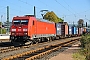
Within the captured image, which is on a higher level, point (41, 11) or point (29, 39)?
point (41, 11)

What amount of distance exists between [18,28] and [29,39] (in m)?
1.83

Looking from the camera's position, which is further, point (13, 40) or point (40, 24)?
point (40, 24)

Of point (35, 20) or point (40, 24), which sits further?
point (40, 24)

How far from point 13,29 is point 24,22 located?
58.2 inches

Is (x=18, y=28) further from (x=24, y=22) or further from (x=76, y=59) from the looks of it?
(x=76, y=59)

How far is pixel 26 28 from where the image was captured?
26297mm

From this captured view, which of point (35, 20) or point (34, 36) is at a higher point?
point (35, 20)

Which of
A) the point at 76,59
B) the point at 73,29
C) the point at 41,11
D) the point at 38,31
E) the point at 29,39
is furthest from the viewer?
the point at 73,29

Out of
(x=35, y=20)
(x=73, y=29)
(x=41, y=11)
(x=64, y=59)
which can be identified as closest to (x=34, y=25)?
(x=35, y=20)

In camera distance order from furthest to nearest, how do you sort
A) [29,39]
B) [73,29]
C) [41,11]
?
[73,29], [41,11], [29,39]

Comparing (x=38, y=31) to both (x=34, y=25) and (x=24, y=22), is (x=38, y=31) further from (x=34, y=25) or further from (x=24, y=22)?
(x=24, y=22)

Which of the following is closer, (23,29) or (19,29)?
(23,29)

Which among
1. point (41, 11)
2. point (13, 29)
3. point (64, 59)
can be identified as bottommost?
point (64, 59)

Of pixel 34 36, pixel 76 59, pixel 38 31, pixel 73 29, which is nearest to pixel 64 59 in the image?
pixel 76 59
